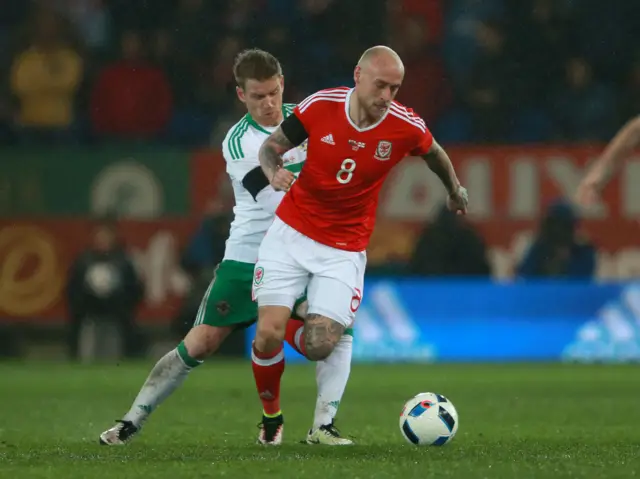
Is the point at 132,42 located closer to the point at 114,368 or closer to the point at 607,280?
the point at 114,368

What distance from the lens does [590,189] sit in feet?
22.2

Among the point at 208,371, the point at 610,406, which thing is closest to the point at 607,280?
the point at 208,371

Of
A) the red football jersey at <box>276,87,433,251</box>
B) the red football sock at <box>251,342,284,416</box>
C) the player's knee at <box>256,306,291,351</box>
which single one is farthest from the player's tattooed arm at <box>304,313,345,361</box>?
the red football jersey at <box>276,87,433,251</box>

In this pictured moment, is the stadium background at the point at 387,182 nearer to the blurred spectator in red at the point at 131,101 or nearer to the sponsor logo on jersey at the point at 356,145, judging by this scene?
the blurred spectator in red at the point at 131,101

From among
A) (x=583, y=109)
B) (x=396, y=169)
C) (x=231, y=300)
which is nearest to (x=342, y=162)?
(x=231, y=300)

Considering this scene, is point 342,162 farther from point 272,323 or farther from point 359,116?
point 272,323

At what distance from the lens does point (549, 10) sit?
17500mm

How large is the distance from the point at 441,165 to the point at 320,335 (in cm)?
115

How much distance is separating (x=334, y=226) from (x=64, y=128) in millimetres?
10176

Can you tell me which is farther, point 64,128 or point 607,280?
point 64,128

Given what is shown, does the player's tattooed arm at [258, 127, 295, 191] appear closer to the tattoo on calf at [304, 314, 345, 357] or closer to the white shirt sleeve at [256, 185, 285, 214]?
the white shirt sleeve at [256, 185, 285, 214]

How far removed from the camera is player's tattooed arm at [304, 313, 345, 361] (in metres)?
7.02

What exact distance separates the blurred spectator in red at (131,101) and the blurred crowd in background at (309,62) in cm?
2

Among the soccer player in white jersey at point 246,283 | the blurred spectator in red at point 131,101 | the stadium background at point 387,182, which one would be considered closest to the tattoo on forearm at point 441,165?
the soccer player in white jersey at point 246,283
